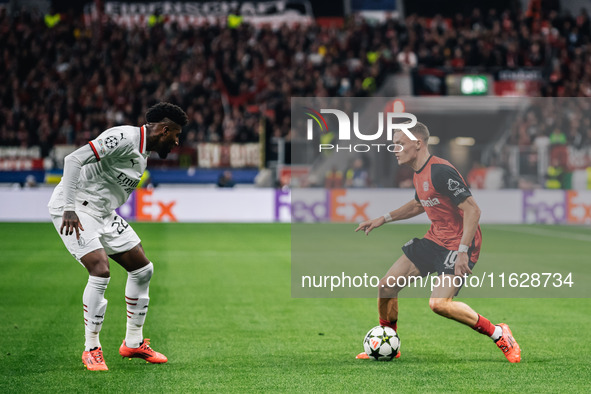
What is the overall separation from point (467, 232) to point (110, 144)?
298 cm

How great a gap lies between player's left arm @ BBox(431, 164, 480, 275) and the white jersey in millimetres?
2458

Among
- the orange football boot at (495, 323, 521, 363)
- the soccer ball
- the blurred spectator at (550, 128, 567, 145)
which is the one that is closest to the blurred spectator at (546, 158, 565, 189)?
the blurred spectator at (550, 128, 567, 145)

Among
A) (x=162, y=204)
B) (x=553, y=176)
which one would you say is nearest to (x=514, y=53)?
(x=553, y=176)

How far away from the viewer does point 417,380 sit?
6684 mm

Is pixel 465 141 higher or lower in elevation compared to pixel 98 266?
lower

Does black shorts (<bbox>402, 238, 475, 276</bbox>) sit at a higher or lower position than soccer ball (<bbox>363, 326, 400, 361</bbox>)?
higher

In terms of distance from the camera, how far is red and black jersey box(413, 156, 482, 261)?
7.39 metres

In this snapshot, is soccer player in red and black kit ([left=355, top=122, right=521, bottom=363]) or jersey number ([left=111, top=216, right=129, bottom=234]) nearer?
jersey number ([left=111, top=216, right=129, bottom=234])

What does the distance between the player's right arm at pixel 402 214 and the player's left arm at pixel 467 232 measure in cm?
52

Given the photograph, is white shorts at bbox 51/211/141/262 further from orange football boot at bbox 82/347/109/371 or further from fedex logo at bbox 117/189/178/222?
fedex logo at bbox 117/189/178/222

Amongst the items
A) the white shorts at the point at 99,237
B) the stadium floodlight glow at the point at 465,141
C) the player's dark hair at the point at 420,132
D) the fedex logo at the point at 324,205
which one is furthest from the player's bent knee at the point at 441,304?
the stadium floodlight glow at the point at 465,141

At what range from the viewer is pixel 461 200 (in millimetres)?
7344

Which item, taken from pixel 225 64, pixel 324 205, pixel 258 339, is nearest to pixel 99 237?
pixel 258 339

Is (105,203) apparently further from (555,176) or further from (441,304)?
(555,176)
